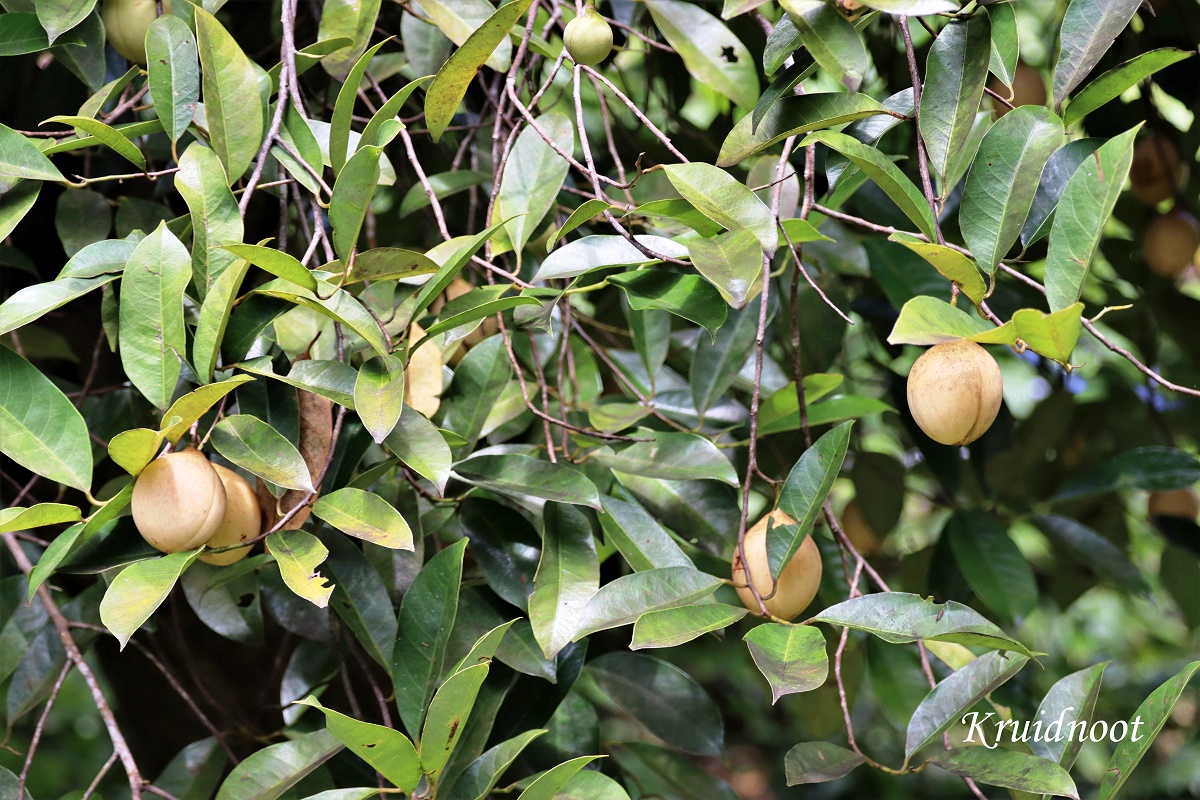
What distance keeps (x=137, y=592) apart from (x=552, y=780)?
0.22m

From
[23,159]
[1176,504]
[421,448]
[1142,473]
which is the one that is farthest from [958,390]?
[1176,504]

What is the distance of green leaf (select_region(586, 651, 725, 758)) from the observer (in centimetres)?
74

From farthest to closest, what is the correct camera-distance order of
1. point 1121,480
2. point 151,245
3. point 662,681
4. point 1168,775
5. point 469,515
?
point 1168,775 < point 1121,480 < point 662,681 < point 469,515 < point 151,245

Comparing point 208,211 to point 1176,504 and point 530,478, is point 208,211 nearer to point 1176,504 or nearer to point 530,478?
point 530,478

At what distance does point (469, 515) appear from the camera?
654 mm

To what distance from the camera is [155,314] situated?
51 cm

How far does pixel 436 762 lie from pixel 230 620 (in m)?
0.23

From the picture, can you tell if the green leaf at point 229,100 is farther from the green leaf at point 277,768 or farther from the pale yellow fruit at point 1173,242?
the pale yellow fruit at point 1173,242

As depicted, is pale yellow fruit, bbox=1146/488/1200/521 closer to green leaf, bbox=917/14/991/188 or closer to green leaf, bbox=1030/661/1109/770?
green leaf, bbox=1030/661/1109/770

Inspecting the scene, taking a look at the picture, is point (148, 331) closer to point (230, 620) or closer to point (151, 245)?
point (151, 245)

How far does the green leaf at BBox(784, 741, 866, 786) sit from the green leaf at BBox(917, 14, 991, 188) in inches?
11.9

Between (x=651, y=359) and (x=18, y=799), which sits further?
(x=651, y=359)

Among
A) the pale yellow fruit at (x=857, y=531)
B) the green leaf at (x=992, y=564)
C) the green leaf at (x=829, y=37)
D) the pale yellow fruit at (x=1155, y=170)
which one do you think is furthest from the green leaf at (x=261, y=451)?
the pale yellow fruit at (x=1155, y=170)

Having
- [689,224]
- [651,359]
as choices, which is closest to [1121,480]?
[651,359]
